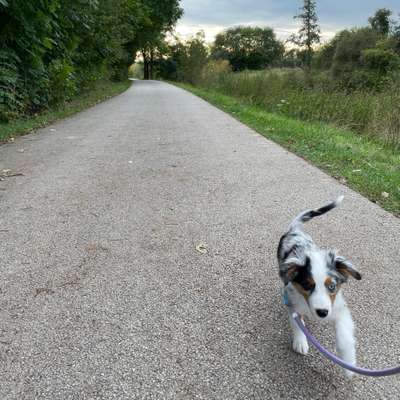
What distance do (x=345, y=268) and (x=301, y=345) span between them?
1.81 feet

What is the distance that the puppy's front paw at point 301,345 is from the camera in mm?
2213

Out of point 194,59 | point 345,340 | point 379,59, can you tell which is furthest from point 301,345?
point 194,59

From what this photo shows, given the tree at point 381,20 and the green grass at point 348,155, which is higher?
the tree at point 381,20

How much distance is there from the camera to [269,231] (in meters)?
3.82

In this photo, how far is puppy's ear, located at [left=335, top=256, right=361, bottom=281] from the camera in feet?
6.41

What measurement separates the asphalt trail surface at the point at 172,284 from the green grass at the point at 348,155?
31 centimetres

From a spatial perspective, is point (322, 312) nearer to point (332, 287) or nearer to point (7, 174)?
point (332, 287)

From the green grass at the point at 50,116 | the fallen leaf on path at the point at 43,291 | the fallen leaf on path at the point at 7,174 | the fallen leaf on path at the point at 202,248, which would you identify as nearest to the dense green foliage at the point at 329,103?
the fallen leaf on path at the point at 202,248

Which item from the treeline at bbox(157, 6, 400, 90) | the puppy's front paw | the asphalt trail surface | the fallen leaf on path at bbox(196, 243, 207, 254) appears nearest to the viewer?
the asphalt trail surface

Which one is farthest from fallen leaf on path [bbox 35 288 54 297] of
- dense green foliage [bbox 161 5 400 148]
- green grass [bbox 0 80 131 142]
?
dense green foliage [bbox 161 5 400 148]

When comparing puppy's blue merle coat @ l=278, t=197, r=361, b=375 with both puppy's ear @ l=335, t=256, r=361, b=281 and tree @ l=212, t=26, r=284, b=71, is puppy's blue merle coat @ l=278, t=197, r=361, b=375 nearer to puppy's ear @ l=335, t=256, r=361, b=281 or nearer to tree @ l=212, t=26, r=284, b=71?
puppy's ear @ l=335, t=256, r=361, b=281

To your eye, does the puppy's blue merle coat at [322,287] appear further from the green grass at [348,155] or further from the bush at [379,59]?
the bush at [379,59]

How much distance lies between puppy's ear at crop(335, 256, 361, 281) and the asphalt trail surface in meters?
0.56

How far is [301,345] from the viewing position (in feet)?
7.26
